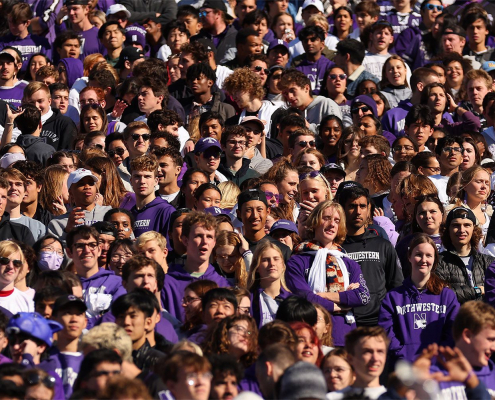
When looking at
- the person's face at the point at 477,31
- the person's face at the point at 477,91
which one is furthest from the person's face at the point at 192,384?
the person's face at the point at 477,31

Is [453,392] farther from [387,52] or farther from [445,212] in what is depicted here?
[387,52]

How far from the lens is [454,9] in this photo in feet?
63.6

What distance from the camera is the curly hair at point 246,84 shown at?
14.7 metres

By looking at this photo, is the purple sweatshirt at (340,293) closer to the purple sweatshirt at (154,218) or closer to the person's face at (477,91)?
the purple sweatshirt at (154,218)

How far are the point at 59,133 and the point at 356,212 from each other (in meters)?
4.40

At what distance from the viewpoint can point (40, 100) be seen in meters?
14.2

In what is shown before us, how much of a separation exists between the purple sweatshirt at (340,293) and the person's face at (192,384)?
249 centimetres

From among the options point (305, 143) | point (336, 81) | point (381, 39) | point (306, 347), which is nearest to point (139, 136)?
point (305, 143)

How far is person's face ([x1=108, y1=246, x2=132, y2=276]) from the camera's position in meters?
10.4

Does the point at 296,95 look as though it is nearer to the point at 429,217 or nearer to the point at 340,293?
the point at 429,217

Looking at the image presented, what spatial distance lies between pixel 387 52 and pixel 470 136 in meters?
3.48

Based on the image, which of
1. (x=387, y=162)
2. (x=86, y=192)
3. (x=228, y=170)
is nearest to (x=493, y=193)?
(x=387, y=162)

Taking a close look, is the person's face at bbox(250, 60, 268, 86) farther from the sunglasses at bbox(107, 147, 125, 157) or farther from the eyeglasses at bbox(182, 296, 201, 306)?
the eyeglasses at bbox(182, 296, 201, 306)

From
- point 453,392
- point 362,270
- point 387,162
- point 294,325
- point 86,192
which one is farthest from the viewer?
point 387,162
